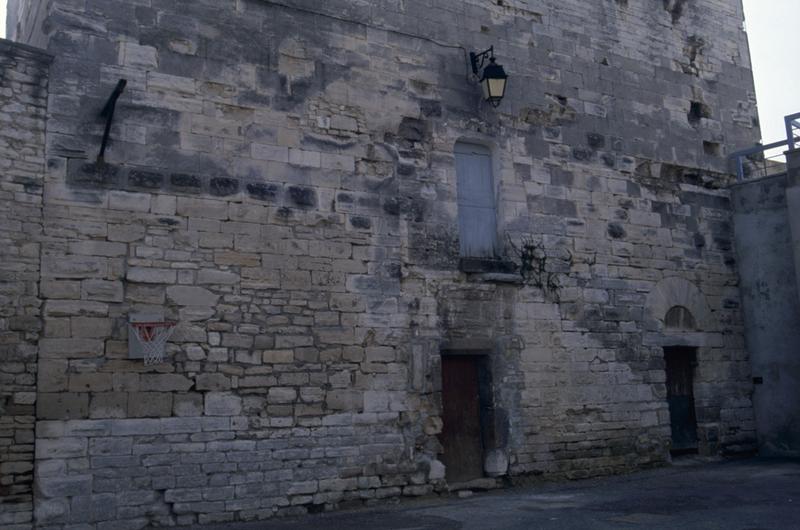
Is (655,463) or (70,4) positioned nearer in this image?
(70,4)

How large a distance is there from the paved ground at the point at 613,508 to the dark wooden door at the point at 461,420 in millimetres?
362

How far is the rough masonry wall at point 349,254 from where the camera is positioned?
684 cm

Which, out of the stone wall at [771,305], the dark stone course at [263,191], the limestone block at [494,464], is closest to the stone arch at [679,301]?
the stone wall at [771,305]

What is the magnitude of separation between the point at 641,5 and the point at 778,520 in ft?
23.7

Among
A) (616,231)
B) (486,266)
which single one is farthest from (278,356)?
(616,231)

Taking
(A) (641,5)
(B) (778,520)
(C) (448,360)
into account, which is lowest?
(B) (778,520)

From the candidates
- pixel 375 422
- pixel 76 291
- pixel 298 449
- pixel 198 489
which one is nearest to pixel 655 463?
pixel 375 422

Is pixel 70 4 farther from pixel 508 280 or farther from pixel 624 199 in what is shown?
pixel 624 199

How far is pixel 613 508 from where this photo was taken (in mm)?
7355

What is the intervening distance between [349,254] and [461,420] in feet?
7.17

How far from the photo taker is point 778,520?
6.48 meters

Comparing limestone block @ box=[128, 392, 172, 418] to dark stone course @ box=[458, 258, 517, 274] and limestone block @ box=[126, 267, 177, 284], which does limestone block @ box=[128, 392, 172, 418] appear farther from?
dark stone course @ box=[458, 258, 517, 274]

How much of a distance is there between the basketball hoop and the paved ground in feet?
4.96

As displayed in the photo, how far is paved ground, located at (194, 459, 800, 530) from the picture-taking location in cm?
661
